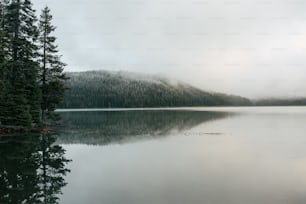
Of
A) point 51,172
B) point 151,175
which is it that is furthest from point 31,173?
point 151,175

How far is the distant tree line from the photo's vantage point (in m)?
36.6

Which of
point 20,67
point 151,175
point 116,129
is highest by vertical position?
point 20,67

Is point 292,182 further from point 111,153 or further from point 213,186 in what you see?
point 111,153

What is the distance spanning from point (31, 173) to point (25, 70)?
2689cm

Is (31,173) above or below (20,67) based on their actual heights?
below

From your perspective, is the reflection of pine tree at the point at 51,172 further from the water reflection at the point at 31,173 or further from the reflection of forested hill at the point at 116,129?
the reflection of forested hill at the point at 116,129

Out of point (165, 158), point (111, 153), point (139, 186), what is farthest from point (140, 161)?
point (139, 186)

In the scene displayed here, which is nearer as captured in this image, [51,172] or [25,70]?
[51,172]

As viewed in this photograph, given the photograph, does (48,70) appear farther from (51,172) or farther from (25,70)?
(51,172)

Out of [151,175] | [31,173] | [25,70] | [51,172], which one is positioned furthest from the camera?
[25,70]

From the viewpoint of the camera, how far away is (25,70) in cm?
3972

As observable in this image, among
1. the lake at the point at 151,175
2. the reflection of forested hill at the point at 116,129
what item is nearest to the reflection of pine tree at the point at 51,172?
the lake at the point at 151,175

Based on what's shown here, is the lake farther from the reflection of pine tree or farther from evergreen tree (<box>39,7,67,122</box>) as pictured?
evergreen tree (<box>39,7,67,122</box>)

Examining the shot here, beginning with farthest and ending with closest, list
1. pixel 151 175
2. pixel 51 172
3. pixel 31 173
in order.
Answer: pixel 51 172 → pixel 151 175 → pixel 31 173
